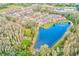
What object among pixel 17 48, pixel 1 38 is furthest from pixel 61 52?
pixel 1 38

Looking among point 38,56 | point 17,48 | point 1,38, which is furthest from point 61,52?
point 1,38

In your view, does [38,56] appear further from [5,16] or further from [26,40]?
[5,16]

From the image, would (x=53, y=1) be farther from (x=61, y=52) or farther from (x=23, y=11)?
(x=61, y=52)

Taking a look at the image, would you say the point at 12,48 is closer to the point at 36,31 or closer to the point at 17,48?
the point at 17,48

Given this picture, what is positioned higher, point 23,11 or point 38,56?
point 23,11

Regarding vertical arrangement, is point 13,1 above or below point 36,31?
above

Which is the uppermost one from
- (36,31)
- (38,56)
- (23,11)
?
(23,11)
